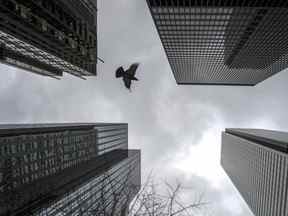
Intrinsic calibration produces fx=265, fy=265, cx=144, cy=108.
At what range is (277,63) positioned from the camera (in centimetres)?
12912

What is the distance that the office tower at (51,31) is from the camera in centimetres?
4441

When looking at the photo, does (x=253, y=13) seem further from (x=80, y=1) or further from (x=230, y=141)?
(x=230, y=141)

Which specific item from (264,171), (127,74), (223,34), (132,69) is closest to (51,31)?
(132,69)

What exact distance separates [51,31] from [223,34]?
60526 mm

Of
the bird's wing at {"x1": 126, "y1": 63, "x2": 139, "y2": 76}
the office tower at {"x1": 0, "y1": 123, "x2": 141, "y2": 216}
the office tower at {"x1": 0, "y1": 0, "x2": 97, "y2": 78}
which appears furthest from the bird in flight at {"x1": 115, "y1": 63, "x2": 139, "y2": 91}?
the office tower at {"x1": 0, "y1": 0, "x2": 97, "y2": 78}

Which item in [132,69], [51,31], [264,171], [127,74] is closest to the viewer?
[127,74]

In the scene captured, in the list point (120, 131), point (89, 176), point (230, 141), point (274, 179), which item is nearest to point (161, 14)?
point (89, 176)

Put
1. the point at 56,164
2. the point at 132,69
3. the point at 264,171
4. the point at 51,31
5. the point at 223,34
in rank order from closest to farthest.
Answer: the point at 132,69 < the point at 51,31 < the point at 56,164 < the point at 223,34 < the point at 264,171

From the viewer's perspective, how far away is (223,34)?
9162cm

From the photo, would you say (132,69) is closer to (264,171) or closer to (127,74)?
(127,74)

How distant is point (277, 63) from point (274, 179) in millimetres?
63241

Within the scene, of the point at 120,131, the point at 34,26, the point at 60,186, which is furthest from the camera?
the point at 120,131

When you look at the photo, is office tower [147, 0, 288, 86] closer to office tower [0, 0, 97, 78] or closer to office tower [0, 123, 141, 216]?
office tower [0, 0, 97, 78]

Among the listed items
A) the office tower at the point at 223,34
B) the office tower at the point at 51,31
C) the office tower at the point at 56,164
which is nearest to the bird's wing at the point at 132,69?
the office tower at the point at 56,164
